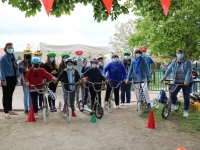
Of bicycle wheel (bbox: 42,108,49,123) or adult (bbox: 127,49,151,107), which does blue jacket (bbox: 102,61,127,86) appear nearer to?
adult (bbox: 127,49,151,107)

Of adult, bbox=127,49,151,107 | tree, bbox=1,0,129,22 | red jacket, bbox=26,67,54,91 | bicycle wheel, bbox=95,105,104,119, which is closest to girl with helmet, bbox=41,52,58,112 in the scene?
red jacket, bbox=26,67,54,91

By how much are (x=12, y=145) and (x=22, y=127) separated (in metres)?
1.40

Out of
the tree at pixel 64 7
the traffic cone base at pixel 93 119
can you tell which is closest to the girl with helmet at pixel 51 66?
the tree at pixel 64 7

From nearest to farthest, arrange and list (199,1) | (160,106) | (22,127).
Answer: (22,127) < (160,106) < (199,1)

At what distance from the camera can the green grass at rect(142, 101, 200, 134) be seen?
284 inches

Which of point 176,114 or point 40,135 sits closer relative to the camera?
point 40,135

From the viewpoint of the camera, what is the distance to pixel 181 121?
7875mm

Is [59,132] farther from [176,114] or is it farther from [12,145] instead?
[176,114]

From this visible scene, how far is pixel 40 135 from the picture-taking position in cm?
638

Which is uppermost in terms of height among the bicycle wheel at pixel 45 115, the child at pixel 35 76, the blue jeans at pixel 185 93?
the child at pixel 35 76

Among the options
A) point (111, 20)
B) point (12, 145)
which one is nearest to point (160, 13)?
point (111, 20)

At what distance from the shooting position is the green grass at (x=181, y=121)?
23.7 ft

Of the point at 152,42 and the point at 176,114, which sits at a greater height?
the point at 152,42

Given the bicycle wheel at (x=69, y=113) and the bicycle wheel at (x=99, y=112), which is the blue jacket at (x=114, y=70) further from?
the bicycle wheel at (x=69, y=113)
